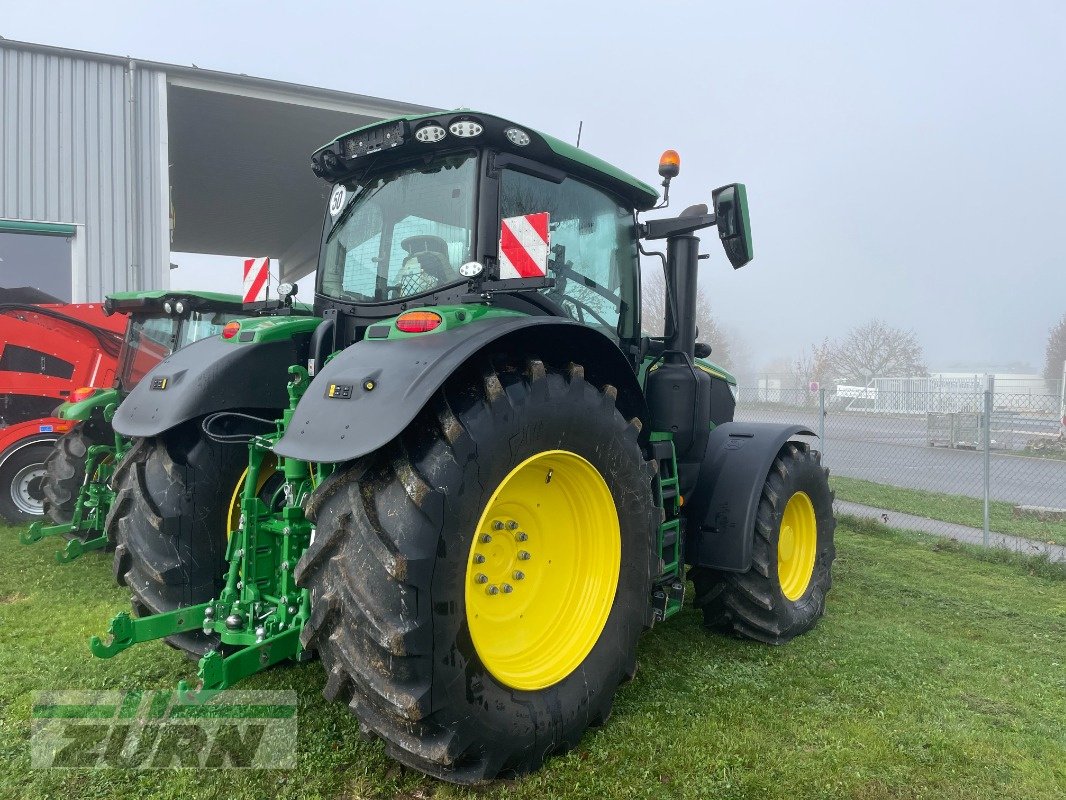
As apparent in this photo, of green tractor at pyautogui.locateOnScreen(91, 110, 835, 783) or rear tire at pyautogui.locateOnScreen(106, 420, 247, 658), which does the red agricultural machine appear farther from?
green tractor at pyautogui.locateOnScreen(91, 110, 835, 783)

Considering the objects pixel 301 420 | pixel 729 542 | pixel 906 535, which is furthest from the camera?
pixel 906 535

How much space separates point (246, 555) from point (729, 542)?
2.37 metres

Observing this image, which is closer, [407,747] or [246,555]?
[407,747]

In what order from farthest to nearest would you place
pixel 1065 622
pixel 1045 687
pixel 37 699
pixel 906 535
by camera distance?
pixel 906 535
pixel 1065 622
pixel 1045 687
pixel 37 699

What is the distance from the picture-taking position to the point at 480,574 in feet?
8.65

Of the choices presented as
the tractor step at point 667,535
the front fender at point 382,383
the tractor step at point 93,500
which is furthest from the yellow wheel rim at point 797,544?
the tractor step at point 93,500

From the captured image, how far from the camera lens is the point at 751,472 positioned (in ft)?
12.8

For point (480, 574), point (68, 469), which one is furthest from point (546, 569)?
point (68, 469)

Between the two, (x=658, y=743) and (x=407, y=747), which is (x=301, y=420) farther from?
(x=658, y=743)

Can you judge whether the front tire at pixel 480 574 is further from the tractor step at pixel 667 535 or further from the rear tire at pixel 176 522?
the rear tire at pixel 176 522

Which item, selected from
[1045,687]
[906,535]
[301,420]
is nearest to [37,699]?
[301,420]

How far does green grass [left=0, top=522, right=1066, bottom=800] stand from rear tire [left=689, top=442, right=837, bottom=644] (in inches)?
5.1

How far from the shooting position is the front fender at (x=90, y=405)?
6426mm

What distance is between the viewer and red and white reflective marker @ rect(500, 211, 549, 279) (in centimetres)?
257
